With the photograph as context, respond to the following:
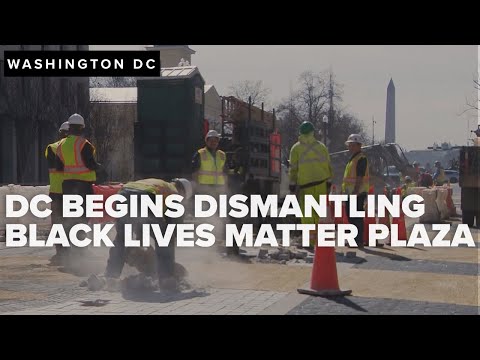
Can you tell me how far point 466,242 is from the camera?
14.0m

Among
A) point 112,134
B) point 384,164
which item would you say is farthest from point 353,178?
point 112,134

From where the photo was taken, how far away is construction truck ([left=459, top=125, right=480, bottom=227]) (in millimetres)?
18125

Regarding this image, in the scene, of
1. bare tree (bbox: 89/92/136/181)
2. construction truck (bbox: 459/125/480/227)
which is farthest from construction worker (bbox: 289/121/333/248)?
bare tree (bbox: 89/92/136/181)

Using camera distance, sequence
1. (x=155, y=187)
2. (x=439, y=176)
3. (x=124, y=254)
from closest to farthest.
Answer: (x=155, y=187), (x=124, y=254), (x=439, y=176)

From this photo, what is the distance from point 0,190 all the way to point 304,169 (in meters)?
7.47

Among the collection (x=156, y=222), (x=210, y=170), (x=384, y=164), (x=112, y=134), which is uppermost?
(x=112, y=134)

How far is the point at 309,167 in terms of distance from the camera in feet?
35.1

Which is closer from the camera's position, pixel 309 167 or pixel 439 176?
pixel 309 167

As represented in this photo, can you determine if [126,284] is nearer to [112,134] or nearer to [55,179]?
[55,179]

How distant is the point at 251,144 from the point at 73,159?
19.6 ft

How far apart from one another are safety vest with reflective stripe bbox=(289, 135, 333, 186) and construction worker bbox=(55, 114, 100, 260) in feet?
9.26

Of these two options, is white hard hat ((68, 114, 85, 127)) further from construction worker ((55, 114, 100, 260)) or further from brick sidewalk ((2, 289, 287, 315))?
brick sidewalk ((2, 289, 287, 315))

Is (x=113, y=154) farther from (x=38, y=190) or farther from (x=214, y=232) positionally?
(x=214, y=232)

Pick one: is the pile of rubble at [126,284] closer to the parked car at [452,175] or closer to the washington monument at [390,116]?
the parked car at [452,175]
